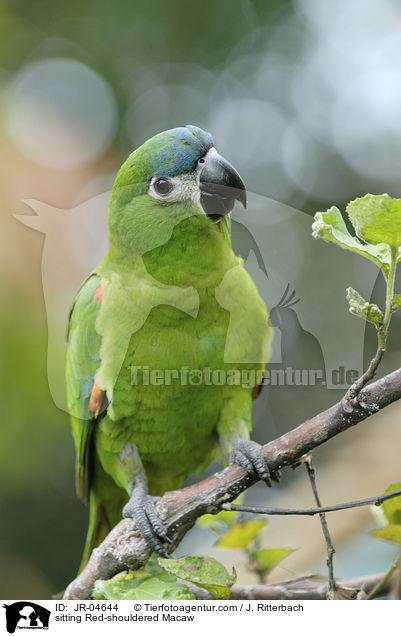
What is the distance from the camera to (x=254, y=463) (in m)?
0.97

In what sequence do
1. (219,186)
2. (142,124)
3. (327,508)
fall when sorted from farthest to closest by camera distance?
1. (142,124)
2. (219,186)
3. (327,508)

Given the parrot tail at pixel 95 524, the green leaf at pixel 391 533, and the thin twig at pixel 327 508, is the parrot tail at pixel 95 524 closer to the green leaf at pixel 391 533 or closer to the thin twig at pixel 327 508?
the thin twig at pixel 327 508

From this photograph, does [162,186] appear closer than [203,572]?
No

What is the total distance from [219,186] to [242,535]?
2.38 feet

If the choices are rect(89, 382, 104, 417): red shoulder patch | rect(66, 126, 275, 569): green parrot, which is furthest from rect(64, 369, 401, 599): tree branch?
rect(89, 382, 104, 417): red shoulder patch

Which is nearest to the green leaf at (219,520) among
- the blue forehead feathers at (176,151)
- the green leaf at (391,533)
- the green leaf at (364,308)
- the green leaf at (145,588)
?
the green leaf at (145,588)

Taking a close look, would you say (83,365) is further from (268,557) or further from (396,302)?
(396,302)

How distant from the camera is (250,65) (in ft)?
6.06

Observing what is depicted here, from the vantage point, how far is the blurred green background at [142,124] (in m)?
1.60

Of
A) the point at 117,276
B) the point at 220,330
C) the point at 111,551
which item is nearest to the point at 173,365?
the point at 220,330

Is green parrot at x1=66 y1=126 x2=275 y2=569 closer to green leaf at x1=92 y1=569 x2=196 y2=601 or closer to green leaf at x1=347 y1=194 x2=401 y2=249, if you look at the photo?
green leaf at x1=92 y1=569 x2=196 y2=601

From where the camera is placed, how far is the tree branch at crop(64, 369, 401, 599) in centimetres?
71

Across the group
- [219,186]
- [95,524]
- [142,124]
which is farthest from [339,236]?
[142,124]
